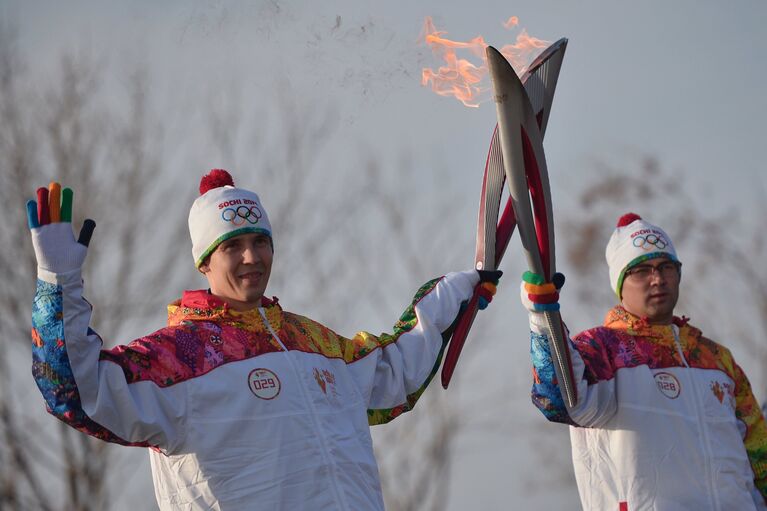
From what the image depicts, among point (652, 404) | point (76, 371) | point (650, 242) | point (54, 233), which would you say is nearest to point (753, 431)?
point (652, 404)

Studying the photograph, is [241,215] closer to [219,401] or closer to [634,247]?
[219,401]

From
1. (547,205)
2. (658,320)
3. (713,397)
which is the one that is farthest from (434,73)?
(713,397)

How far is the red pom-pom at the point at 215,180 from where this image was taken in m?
3.63

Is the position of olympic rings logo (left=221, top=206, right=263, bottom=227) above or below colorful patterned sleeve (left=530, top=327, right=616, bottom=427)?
above

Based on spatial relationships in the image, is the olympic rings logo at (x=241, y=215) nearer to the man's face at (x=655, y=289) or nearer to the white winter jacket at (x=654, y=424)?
the white winter jacket at (x=654, y=424)

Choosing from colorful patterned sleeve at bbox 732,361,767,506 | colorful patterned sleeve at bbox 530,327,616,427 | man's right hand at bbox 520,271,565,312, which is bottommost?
colorful patterned sleeve at bbox 732,361,767,506

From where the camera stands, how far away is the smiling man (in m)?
2.86

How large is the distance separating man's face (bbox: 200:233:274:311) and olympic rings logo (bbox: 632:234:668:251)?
176 centimetres

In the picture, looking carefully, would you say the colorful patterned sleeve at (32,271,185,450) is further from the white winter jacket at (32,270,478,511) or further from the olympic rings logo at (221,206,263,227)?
the olympic rings logo at (221,206,263,227)

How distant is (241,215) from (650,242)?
1.88 metres

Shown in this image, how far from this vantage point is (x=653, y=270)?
4.51 m

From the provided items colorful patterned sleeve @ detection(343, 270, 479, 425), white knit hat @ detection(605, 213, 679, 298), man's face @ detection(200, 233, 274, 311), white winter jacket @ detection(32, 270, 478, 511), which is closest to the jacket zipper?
white winter jacket @ detection(32, 270, 478, 511)

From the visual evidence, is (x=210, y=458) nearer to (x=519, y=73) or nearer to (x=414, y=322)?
(x=414, y=322)

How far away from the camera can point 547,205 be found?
409cm
